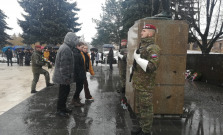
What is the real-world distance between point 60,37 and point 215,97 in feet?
66.4

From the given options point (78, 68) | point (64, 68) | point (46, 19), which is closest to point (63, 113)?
point (64, 68)

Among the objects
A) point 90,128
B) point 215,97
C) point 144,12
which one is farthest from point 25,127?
point 144,12

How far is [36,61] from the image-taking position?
6.28 m

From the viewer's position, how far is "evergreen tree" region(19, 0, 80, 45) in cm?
2228

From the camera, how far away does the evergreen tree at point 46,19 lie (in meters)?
22.3

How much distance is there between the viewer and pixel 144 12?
18.0 meters

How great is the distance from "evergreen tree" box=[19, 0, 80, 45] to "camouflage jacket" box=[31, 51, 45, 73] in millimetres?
16826

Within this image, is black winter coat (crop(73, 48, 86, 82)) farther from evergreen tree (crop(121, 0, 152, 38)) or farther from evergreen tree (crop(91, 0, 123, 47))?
evergreen tree (crop(91, 0, 123, 47))

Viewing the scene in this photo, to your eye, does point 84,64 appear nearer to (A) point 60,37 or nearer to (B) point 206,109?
(B) point 206,109

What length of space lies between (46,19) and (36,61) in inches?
705

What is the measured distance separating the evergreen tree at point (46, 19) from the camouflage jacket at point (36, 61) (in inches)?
662

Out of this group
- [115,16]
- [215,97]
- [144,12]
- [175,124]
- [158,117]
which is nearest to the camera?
[175,124]

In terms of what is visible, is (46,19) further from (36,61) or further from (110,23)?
(36,61)

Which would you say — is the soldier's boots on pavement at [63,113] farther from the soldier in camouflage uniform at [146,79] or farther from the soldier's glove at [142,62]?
the soldier's glove at [142,62]
